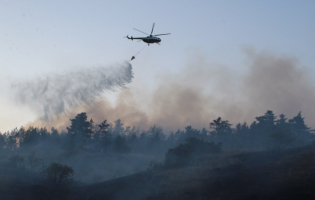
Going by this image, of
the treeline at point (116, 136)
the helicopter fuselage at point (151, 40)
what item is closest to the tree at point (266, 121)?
the treeline at point (116, 136)

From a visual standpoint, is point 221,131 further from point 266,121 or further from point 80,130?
point 80,130

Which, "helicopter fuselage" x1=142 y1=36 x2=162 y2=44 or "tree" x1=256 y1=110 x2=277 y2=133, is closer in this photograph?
"helicopter fuselage" x1=142 y1=36 x2=162 y2=44

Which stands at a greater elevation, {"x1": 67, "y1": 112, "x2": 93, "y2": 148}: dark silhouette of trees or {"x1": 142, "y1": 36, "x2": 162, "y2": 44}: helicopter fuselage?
{"x1": 142, "y1": 36, "x2": 162, "y2": 44}: helicopter fuselage

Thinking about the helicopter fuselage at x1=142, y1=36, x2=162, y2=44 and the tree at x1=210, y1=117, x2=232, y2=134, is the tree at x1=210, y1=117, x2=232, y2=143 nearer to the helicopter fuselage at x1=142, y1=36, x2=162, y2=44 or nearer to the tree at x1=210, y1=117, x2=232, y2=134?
the tree at x1=210, y1=117, x2=232, y2=134

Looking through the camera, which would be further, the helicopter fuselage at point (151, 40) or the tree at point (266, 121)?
the tree at point (266, 121)

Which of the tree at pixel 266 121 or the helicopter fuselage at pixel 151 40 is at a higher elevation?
the helicopter fuselage at pixel 151 40

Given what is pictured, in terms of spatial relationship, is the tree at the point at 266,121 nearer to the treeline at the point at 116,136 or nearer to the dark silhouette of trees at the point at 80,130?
the treeline at the point at 116,136

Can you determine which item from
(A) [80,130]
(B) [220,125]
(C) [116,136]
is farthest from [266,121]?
(A) [80,130]

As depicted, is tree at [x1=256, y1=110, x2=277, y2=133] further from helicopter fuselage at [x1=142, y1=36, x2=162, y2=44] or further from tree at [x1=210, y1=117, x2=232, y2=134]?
helicopter fuselage at [x1=142, y1=36, x2=162, y2=44]

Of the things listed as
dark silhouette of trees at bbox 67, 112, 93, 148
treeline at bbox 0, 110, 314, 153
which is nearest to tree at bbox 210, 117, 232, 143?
treeline at bbox 0, 110, 314, 153

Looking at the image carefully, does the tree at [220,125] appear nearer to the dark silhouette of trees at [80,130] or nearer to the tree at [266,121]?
the tree at [266,121]

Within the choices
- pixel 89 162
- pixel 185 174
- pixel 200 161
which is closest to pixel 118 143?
pixel 89 162

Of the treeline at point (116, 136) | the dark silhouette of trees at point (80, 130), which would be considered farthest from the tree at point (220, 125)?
the dark silhouette of trees at point (80, 130)

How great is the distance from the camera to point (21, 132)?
104m
